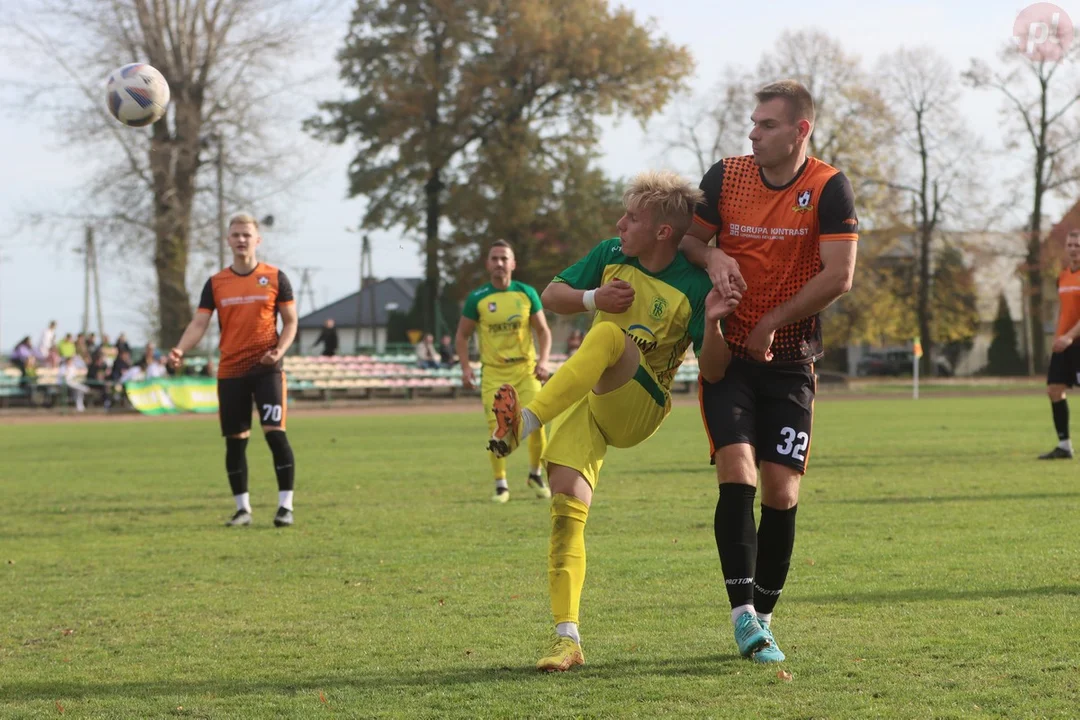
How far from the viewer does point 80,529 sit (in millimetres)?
10250

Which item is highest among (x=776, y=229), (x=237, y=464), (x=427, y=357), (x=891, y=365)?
(x=776, y=229)

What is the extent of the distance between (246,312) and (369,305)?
88113 mm

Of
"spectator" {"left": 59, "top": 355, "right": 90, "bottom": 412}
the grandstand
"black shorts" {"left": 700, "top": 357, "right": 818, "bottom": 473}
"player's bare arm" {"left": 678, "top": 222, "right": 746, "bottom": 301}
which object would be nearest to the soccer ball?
"player's bare arm" {"left": 678, "top": 222, "right": 746, "bottom": 301}

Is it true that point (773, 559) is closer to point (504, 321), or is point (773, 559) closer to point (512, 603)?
point (512, 603)

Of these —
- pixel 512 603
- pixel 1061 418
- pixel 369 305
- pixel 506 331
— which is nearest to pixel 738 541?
pixel 512 603

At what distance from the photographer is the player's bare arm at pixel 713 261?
4773mm

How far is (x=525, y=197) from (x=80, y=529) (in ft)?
122

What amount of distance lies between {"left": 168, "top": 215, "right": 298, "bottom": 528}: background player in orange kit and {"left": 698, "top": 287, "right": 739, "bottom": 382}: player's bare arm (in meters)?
5.64

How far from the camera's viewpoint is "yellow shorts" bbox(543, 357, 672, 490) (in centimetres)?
520

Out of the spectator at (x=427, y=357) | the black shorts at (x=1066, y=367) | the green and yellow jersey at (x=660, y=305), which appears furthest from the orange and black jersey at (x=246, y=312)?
the spectator at (x=427, y=357)

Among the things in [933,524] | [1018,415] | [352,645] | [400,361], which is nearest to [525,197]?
[400,361]

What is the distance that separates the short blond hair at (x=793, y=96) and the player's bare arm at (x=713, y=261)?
0.56m

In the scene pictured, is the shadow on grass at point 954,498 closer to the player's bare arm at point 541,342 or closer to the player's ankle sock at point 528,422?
the player's bare arm at point 541,342

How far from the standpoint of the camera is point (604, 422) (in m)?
5.25
